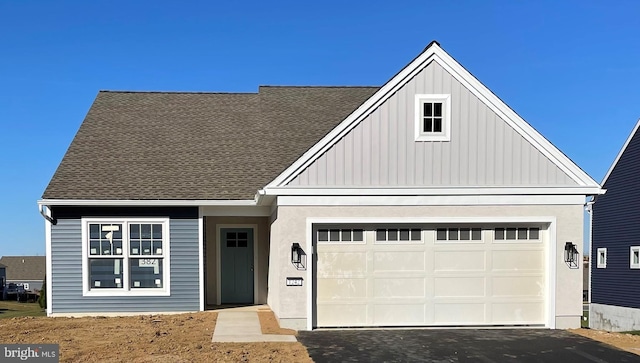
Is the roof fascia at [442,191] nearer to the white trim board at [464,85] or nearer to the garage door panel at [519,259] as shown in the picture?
the white trim board at [464,85]

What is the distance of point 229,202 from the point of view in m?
13.2

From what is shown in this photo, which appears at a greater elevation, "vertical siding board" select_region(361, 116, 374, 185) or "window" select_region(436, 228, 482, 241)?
"vertical siding board" select_region(361, 116, 374, 185)

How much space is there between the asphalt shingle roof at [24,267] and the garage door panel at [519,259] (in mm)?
85142

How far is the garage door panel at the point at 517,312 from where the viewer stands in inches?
455

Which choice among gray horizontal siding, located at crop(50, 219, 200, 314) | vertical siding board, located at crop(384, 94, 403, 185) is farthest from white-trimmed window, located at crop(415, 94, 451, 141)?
gray horizontal siding, located at crop(50, 219, 200, 314)

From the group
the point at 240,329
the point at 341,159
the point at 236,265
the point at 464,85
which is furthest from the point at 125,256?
the point at 464,85

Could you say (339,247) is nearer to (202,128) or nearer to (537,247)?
(537,247)

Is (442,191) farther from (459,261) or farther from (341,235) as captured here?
(341,235)

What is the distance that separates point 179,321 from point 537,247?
341 inches

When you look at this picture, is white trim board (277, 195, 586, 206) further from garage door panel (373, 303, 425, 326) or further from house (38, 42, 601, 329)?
garage door panel (373, 303, 425, 326)

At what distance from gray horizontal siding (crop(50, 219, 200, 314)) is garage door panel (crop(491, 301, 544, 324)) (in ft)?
24.8

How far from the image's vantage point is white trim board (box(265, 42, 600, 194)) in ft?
36.6

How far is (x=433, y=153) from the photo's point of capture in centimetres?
1142

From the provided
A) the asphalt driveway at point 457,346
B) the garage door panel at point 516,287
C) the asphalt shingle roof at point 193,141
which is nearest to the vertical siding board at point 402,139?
the garage door panel at point 516,287
